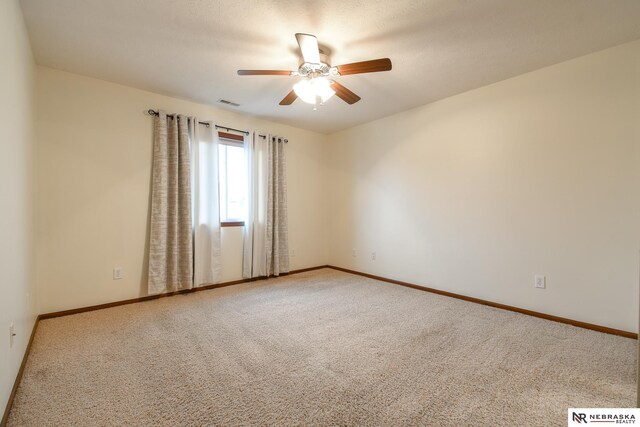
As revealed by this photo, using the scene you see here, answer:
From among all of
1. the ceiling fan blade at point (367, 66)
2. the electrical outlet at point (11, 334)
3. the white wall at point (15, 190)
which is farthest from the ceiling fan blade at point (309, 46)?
the electrical outlet at point (11, 334)

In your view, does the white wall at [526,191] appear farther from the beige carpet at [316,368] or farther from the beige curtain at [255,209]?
the beige curtain at [255,209]

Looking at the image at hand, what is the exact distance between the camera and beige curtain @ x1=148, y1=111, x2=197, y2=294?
3154 millimetres

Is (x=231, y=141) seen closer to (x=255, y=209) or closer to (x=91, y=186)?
(x=255, y=209)

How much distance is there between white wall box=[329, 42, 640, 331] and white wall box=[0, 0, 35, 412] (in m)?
3.66

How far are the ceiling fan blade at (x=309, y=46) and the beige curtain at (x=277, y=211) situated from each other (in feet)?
7.31

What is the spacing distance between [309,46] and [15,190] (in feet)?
6.82

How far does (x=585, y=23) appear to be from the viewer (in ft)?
6.55

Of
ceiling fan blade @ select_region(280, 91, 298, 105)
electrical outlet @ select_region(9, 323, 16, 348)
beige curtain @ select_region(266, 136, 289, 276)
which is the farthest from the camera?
beige curtain @ select_region(266, 136, 289, 276)

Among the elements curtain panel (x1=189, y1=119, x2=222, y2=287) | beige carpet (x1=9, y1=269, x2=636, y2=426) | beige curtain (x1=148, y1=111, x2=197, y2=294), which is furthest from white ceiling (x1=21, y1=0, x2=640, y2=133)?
beige carpet (x1=9, y1=269, x2=636, y2=426)

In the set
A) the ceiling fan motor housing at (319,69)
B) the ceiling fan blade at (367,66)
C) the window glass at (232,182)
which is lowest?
the window glass at (232,182)

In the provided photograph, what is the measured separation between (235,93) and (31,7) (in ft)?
5.39

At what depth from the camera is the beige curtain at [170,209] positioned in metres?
3.15

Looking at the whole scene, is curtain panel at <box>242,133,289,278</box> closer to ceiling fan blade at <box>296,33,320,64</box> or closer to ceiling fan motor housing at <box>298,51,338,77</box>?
ceiling fan motor housing at <box>298,51,338,77</box>

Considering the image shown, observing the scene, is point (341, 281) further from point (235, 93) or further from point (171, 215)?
point (235, 93)
